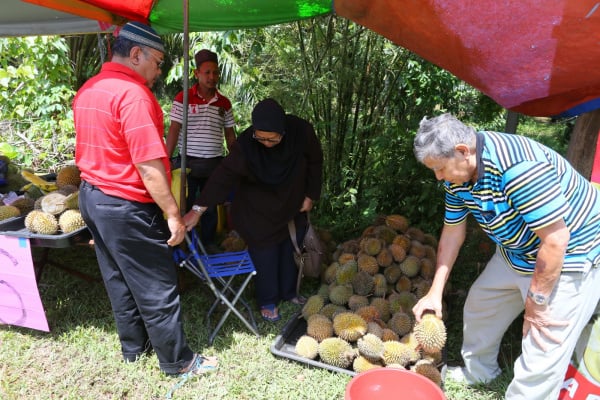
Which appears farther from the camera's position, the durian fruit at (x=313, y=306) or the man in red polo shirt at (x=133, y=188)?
the durian fruit at (x=313, y=306)

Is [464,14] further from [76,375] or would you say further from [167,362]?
[76,375]

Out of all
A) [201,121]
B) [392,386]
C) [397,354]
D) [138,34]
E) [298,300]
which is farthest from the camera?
[201,121]

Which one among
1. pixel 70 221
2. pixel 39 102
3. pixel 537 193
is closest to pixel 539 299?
pixel 537 193

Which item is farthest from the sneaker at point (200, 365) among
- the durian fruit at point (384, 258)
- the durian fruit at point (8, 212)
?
the durian fruit at point (8, 212)

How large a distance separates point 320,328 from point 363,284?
1.53 ft

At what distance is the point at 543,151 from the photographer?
173cm

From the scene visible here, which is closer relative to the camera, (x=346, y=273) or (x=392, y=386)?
(x=392, y=386)

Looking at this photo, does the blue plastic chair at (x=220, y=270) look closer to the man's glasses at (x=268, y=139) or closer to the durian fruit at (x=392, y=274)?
the man's glasses at (x=268, y=139)

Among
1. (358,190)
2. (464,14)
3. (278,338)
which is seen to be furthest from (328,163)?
(464,14)

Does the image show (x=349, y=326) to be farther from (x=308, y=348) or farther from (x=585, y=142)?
(x=585, y=142)

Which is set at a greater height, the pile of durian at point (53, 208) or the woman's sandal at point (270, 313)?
the pile of durian at point (53, 208)

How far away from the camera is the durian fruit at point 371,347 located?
7.89 feet

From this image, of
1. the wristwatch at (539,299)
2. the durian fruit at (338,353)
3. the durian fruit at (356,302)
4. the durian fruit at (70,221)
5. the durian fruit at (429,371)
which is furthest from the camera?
the durian fruit at (356,302)

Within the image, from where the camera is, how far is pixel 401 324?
2646mm
